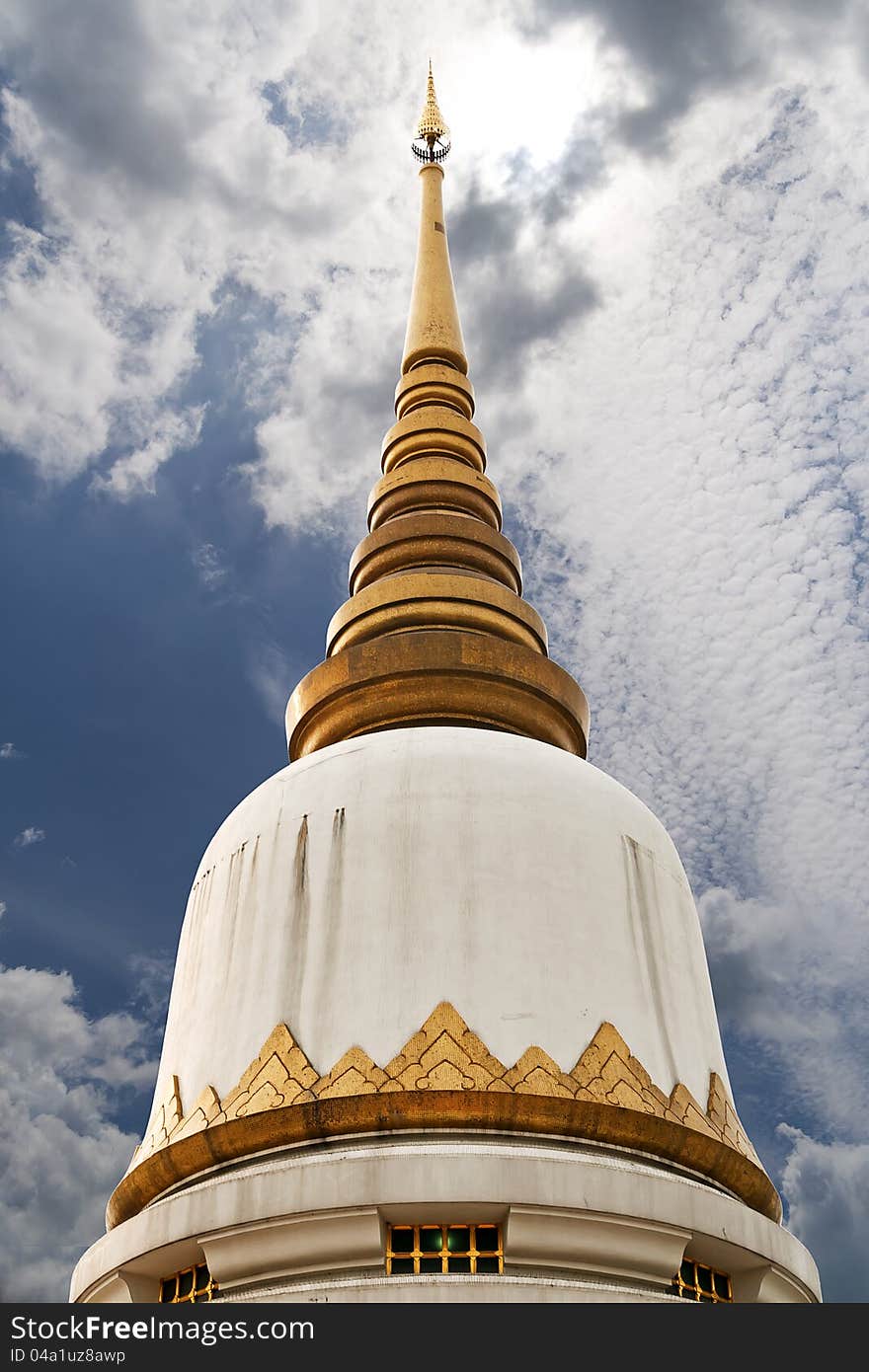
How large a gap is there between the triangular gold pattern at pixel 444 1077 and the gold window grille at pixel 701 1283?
0.89 metres

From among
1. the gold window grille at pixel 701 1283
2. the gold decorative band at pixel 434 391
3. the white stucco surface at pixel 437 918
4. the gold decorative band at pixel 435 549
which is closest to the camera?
the gold window grille at pixel 701 1283

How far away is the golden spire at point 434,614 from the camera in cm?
1204

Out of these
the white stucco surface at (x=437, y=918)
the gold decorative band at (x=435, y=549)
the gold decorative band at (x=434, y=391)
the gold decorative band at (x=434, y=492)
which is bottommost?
the white stucco surface at (x=437, y=918)

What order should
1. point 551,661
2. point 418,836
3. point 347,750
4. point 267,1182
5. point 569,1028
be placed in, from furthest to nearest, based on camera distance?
point 551,661
point 347,750
point 418,836
point 569,1028
point 267,1182

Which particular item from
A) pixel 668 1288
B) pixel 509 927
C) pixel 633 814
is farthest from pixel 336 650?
pixel 668 1288

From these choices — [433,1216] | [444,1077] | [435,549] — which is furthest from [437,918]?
[435,549]

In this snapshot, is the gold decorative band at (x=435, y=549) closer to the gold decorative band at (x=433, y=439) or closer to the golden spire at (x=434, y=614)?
the golden spire at (x=434, y=614)

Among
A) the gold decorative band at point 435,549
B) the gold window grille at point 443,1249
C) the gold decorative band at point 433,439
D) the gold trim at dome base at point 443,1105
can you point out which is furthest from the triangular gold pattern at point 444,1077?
the gold decorative band at point 433,439

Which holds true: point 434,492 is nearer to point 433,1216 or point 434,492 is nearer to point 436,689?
point 436,689

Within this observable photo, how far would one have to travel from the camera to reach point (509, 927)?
9547 mm

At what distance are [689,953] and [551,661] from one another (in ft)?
10.8

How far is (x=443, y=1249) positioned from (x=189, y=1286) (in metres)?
1.83

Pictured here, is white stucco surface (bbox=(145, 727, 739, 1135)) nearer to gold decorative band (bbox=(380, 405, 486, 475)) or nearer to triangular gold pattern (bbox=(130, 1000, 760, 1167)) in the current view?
triangular gold pattern (bbox=(130, 1000, 760, 1167))
